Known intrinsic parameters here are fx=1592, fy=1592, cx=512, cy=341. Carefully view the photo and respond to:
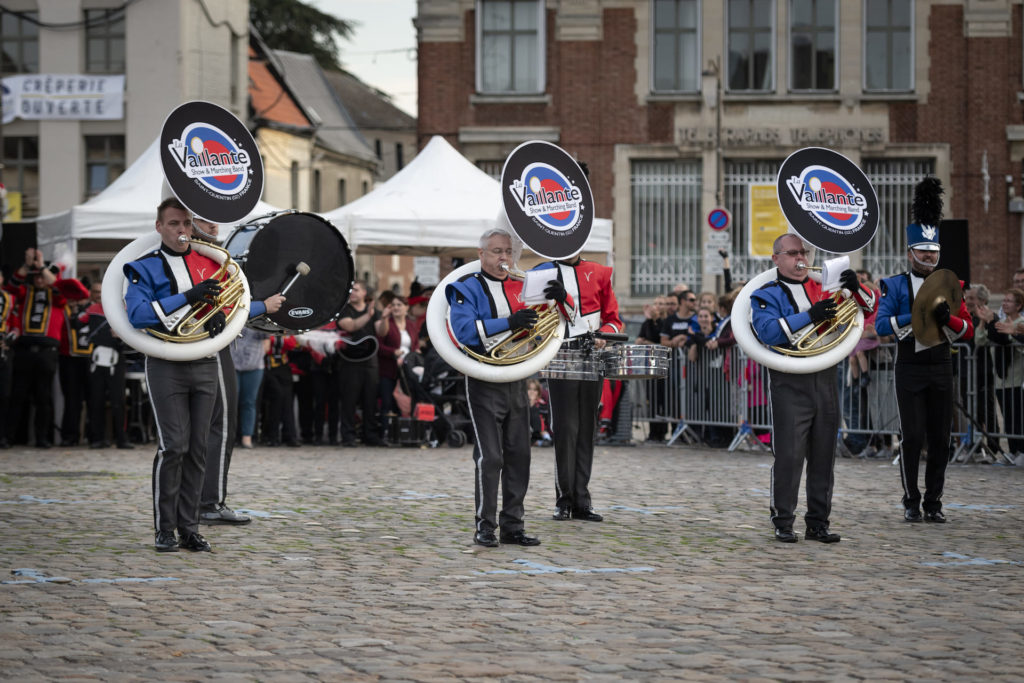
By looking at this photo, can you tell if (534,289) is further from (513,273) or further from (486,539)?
(486,539)

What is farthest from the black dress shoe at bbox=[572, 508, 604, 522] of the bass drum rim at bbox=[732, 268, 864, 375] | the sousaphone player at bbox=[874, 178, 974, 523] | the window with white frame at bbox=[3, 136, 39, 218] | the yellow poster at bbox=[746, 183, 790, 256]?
the window with white frame at bbox=[3, 136, 39, 218]

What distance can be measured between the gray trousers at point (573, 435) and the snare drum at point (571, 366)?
111 mm

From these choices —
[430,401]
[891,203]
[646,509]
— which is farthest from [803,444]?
[891,203]

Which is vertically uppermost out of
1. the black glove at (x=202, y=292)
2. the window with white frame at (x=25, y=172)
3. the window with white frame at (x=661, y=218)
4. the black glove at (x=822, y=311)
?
the window with white frame at (x=25, y=172)

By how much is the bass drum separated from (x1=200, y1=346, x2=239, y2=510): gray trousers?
0.65 m

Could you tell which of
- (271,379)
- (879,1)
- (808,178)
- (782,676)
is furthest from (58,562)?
(879,1)

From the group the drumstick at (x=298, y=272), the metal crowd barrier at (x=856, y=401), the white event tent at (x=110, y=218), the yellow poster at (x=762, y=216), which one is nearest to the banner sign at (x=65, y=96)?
the yellow poster at (x=762, y=216)

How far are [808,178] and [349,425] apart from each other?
9.55 m

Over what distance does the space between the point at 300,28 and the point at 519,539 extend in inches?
2098

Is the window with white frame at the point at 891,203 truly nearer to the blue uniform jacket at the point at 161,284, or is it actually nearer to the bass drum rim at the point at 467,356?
the bass drum rim at the point at 467,356

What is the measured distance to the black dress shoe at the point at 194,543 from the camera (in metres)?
9.75

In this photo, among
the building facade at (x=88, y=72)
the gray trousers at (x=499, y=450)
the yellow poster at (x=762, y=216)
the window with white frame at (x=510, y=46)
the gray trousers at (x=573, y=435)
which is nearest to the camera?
the gray trousers at (x=499, y=450)

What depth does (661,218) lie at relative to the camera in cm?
3331

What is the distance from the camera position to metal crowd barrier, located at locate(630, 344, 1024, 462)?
16453mm
